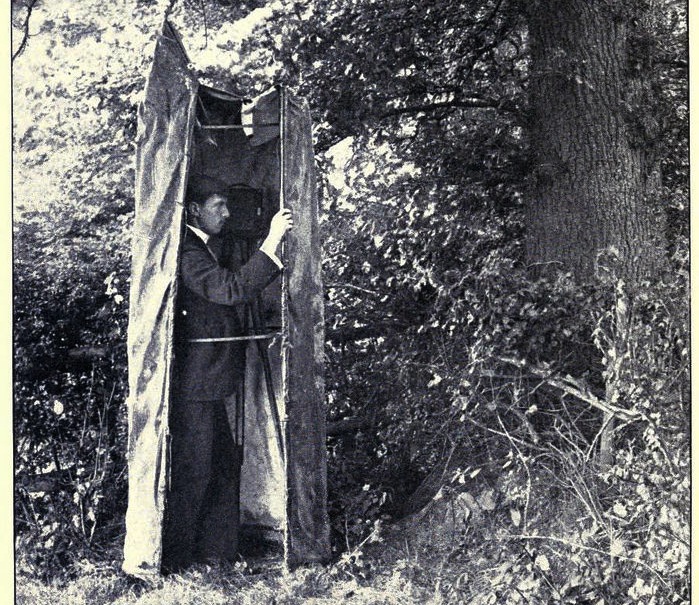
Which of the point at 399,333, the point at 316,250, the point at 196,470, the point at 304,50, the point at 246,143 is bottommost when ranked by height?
the point at 196,470

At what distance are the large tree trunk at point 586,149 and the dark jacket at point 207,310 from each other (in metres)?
1.23

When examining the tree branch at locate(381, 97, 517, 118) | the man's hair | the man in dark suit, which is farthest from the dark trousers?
the tree branch at locate(381, 97, 517, 118)

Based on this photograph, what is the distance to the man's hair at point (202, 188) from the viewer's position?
11.1ft

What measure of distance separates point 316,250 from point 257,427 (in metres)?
0.76

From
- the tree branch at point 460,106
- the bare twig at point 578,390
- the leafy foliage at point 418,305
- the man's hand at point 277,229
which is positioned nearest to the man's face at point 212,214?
the man's hand at point 277,229

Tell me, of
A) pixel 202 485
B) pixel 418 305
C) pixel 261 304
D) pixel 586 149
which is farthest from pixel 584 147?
pixel 202 485

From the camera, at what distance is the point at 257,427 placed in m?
3.49

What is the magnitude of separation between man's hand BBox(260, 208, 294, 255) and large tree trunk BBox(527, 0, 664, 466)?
107 centimetres

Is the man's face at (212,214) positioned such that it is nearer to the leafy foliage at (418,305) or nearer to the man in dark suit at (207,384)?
the man in dark suit at (207,384)

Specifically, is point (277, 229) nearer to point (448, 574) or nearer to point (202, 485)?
point (202, 485)

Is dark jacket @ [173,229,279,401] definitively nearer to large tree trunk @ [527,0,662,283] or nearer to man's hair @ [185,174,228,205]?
man's hair @ [185,174,228,205]

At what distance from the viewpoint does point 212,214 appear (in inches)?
135

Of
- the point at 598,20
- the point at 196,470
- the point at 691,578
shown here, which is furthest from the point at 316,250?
the point at 691,578

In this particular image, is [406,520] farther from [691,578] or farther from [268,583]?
[691,578]
